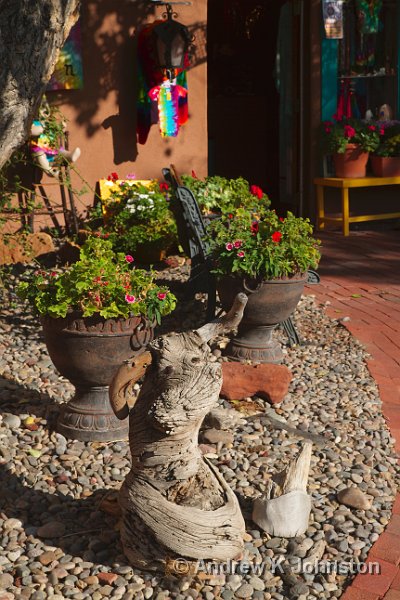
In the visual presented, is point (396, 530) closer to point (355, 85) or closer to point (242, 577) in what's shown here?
point (242, 577)

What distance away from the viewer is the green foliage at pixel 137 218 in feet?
25.2

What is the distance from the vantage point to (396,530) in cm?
352

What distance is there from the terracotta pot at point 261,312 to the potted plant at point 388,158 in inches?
183

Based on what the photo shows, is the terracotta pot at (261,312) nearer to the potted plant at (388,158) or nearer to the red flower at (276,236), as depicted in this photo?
the red flower at (276,236)

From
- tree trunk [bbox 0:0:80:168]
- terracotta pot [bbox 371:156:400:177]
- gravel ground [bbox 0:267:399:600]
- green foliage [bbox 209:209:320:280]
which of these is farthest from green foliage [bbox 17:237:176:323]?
terracotta pot [bbox 371:156:400:177]

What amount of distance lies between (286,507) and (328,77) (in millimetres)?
7283

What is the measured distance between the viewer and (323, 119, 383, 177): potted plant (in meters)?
9.50

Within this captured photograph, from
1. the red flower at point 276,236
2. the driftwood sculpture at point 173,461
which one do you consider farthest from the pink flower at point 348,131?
the driftwood sculpture at point 173,461

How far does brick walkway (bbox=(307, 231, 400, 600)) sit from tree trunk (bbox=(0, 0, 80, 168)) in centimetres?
225

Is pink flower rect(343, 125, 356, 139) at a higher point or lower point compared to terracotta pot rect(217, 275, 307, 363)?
higher

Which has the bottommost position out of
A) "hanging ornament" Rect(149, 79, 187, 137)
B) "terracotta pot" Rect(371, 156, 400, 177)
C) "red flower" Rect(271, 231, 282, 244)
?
"red flower" Rect(271, 231, 282, 244)

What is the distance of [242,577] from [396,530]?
0.73m

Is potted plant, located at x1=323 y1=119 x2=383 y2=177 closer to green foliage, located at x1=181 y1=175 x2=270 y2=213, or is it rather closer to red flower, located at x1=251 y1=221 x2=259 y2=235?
green foliage, located at x1=181 y1=175 x2=270 y2=213

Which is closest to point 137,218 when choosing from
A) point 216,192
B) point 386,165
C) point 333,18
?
point 216,192
